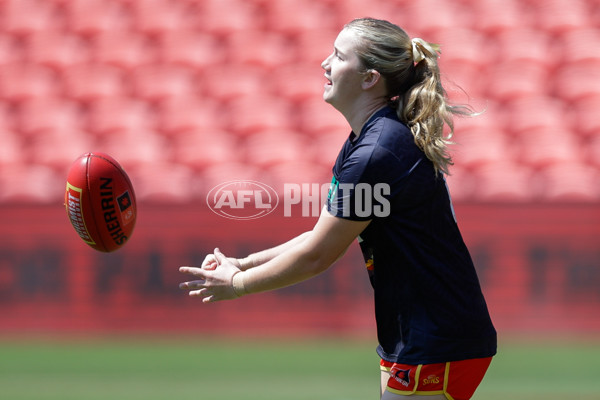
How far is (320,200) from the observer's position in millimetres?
7016

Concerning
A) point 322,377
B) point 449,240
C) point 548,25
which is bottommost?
point 322,377

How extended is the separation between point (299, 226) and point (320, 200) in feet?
1.10

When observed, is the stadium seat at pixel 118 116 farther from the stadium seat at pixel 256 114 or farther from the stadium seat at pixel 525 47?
the stadium seat at pixel 525 47

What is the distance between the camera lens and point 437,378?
2.46m

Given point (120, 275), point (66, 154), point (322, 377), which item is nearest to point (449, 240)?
point (322, 377)

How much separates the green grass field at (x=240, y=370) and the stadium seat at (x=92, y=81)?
3.21 m

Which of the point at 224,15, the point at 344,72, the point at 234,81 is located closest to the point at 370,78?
the point at 344,72

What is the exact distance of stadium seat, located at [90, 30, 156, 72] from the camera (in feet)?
30.7

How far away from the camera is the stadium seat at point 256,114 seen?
28.0 feet

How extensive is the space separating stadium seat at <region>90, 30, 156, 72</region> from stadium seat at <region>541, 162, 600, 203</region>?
15.4 feet

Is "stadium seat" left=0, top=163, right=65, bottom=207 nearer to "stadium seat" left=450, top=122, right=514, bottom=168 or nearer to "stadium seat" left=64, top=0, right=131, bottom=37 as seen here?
"stadium seat" left=64, top=0, right=131, bottom=37

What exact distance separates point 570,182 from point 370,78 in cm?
543

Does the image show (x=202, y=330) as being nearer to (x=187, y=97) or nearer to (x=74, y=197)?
(x=187, y=97)

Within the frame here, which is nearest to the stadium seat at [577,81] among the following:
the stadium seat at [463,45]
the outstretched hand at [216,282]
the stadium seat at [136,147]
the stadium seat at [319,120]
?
the stadium seat at [463,45]
